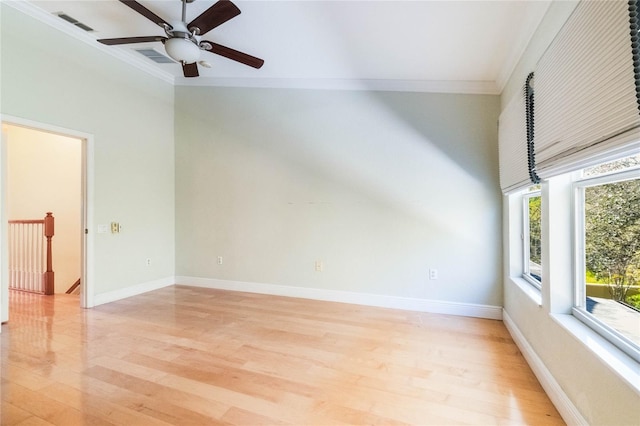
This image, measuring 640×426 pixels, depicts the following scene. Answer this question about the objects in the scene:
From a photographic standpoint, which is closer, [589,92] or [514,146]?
[589,92]

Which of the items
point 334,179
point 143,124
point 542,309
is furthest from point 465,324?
point 143,124

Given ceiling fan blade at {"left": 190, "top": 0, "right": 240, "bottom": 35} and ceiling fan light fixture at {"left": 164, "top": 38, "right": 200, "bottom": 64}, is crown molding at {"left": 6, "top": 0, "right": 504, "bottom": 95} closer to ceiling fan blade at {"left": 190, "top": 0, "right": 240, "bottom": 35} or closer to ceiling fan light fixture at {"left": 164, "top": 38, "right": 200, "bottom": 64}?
ceiling fan light fixture at {"left": 164, "top": 38, "right": 200, "bottom": 64}

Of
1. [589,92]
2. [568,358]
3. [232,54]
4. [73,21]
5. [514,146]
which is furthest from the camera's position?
[73,21]

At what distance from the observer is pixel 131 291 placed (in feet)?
13.1

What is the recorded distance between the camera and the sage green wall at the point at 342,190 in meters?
3.39

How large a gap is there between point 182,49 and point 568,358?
142 inches

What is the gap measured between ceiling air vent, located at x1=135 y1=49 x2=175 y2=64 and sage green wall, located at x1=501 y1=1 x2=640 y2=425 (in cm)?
401

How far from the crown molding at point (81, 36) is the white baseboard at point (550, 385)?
532 centimetres

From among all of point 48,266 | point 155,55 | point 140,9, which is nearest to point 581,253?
point 140,9

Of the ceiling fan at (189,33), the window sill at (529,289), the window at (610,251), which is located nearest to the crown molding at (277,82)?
the ceiling fan at (189,33)

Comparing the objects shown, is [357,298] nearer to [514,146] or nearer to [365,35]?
[514,146]

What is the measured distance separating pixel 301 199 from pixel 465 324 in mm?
2444

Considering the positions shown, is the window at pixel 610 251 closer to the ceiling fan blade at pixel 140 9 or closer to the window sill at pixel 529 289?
the window sill at pixel 529 289

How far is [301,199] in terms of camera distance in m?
4.02
